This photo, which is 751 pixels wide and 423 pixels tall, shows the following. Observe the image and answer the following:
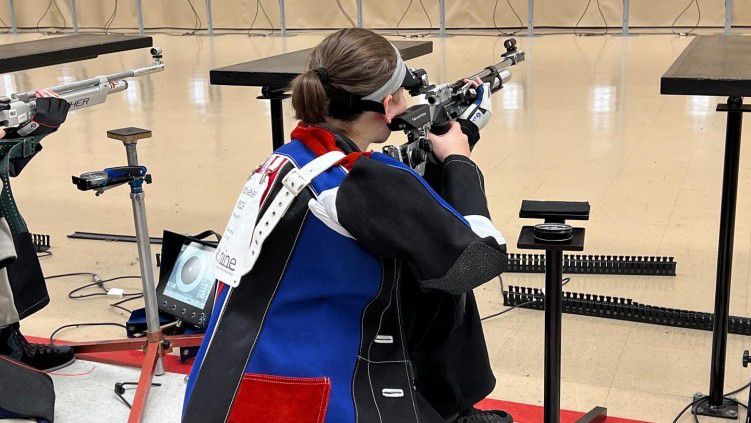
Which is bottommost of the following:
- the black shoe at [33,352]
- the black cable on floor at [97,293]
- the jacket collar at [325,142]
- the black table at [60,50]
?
the black cable on floor at [97,293]

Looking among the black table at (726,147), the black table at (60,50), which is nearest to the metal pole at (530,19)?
the black table at (60,50)

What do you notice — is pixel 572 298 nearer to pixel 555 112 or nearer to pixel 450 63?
pixel 555 112

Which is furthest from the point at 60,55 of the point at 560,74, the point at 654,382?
the point at 560,74

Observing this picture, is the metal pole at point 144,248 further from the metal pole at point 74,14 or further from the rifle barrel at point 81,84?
the metal pole at point 74,14

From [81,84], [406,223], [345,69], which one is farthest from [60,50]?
[406,223]

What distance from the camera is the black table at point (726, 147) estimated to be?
7.15ft

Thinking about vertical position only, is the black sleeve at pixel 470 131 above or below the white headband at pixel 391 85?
below

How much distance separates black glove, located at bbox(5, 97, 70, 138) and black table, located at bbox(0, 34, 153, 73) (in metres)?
0.65

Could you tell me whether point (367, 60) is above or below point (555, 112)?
above

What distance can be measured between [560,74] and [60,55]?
5.51 m

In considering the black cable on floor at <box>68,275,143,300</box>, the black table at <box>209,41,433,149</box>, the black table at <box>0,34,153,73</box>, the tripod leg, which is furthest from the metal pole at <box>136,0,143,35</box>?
the tripod leg

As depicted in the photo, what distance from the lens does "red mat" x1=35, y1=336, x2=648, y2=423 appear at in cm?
252

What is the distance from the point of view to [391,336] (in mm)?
1639

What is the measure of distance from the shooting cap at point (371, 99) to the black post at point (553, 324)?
567 millimetres
